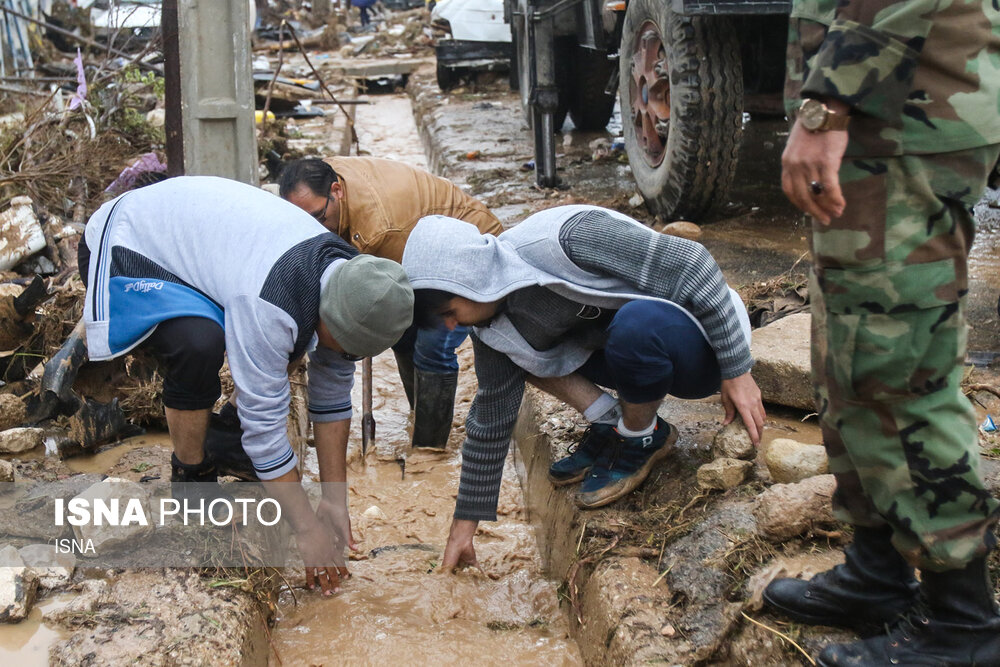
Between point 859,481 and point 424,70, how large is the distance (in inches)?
509

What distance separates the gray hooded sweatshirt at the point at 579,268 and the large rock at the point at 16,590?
1.18 m

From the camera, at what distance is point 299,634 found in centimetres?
258

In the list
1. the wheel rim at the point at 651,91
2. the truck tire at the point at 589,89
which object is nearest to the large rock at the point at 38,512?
the wheel rim at the point at 651,91

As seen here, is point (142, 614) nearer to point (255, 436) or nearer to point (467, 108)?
point (255, 436)

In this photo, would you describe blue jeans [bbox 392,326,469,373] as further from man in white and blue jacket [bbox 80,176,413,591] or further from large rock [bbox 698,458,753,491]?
large rock [bbox 698,458,753,491]

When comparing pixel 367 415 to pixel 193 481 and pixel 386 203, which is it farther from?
pixel 193 481

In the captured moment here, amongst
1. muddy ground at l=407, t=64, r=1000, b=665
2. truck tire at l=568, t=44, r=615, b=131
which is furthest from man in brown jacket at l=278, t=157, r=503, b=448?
truck tire at l=568, t=44, r=615, b=131

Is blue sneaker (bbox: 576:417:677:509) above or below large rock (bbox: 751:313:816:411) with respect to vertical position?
below

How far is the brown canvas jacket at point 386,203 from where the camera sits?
3.19 m

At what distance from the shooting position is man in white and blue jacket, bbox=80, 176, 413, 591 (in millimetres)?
2209

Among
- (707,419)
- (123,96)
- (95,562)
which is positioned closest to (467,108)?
(123,96)

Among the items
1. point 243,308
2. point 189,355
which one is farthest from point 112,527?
point 243,308

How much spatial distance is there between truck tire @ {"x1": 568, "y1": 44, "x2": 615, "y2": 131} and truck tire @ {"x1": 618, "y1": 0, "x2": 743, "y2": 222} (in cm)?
248

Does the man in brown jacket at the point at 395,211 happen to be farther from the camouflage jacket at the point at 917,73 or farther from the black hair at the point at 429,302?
the camouflage jacket at the point at 917,73
